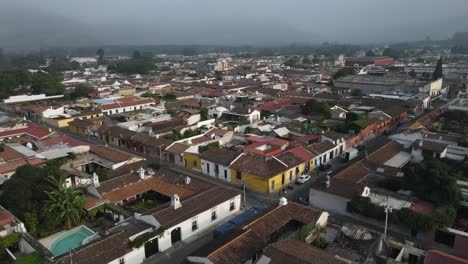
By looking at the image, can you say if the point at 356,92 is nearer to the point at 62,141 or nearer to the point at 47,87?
the point at 62,141

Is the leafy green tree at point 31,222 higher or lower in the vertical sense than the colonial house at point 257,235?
lower

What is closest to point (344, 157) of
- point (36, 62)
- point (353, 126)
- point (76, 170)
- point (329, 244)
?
point (353, 126)

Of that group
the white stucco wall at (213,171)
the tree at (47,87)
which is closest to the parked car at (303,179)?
the white stucco wall at (213,171)

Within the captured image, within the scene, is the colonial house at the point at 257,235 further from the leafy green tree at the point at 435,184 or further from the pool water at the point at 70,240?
the pool water at the point at 70,240

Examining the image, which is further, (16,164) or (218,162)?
(218,162)

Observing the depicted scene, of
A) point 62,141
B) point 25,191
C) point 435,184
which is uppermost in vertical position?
point 435,184

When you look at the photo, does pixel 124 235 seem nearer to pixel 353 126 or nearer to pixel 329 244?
pixel 329 244

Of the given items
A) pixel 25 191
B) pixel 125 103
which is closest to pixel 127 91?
pixel 125 103
